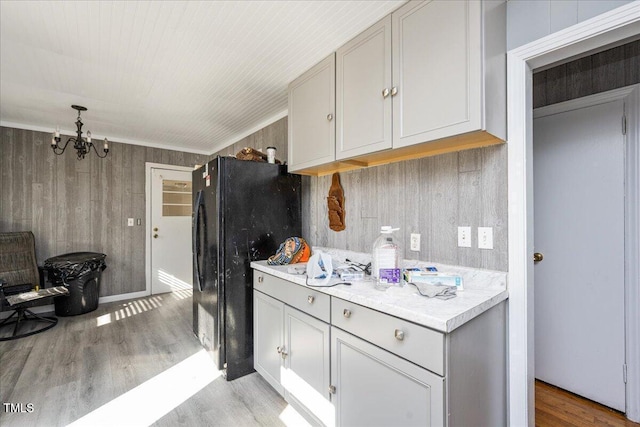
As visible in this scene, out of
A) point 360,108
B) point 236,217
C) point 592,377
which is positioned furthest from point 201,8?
point 592,377

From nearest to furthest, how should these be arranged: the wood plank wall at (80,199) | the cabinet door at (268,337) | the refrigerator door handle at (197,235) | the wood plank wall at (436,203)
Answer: the wood plank wall at (436,203)
the cabinet door at (268,337)
the refrigerator door handle at (197,235)
the wood plank wall at (80,199)

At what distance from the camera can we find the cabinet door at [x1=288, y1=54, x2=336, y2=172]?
6.59 ft

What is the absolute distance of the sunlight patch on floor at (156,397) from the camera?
180 cm

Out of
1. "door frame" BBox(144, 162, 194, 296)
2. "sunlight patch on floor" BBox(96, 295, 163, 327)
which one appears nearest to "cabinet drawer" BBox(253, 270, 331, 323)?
"sunlight patch on floor" BBox(96, 295, 163, 327)

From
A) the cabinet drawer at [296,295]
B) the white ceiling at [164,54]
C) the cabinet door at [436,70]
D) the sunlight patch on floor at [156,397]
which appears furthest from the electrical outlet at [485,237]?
the sunlight patch on floor at [156,397]

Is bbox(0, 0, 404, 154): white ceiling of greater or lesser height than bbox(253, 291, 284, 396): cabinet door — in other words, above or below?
above

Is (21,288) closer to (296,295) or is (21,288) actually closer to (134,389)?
(134,389)

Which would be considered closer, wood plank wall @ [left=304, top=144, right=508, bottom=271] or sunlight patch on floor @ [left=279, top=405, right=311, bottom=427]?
wood plank wall @ [left=304, top=144, right=508, bottom=271]

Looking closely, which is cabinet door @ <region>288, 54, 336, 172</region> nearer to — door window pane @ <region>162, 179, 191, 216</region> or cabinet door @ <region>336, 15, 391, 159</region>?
cabinet door @ <region>336, 15, 391, 159</region>

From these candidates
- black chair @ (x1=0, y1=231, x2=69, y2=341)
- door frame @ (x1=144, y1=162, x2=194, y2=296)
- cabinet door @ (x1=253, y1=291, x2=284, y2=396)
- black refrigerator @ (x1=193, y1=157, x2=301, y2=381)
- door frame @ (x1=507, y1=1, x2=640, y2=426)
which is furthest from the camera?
door frame @ (x1=144, y1=162, x2=194, y2=296)

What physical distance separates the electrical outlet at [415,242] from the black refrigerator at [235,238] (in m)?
1.15

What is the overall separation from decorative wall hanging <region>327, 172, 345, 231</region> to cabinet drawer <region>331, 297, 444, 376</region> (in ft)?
3.29

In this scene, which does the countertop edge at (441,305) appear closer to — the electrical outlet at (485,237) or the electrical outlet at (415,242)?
the electrical outlet at (485,237)

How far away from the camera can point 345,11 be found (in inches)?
65.6
